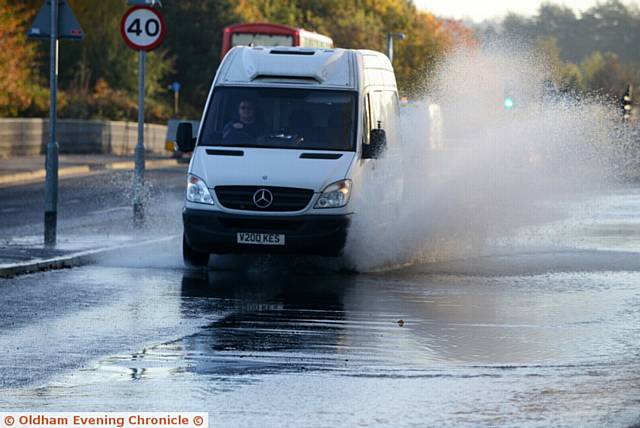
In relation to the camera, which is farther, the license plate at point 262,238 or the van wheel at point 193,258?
the van wheel at point 193,258

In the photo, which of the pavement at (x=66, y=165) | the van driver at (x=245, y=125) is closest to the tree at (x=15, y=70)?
A: the pavement at (x=66, y=165)

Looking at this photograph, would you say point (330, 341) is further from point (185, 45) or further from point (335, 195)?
point (185, 45)

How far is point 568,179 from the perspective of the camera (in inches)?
1507

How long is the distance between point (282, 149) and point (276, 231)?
3.74 ft

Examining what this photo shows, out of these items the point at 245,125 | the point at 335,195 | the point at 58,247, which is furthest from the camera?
the point at 58,247

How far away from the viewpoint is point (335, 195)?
16125mm

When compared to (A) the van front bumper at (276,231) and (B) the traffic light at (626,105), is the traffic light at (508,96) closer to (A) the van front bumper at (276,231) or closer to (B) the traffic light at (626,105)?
(A) the van front bumper at (276,231)

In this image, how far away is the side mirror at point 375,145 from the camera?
56.1ft

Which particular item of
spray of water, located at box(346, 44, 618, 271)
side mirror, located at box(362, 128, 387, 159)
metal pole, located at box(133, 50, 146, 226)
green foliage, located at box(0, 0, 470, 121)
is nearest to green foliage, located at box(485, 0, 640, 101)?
green foliage, located at box(0, 0, 470, 121)

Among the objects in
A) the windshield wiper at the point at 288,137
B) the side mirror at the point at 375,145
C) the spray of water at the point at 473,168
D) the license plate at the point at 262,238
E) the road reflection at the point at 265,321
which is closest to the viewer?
the road reflection at the point at 265,321

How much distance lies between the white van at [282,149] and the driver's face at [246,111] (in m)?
0.01

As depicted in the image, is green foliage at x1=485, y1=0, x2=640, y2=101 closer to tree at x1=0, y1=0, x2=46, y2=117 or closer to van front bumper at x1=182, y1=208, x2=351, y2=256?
tree at x1=0, y1=0, x2=46, y2=117

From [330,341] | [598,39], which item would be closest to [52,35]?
[330,341]

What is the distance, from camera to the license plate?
15.9 metres
